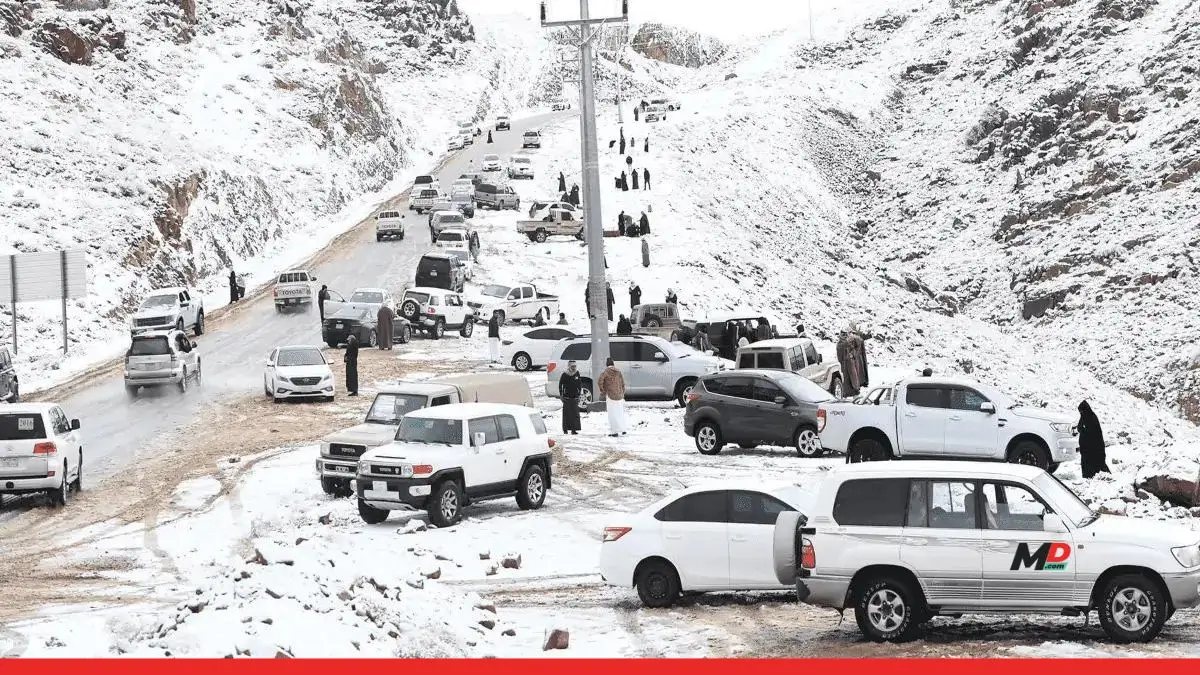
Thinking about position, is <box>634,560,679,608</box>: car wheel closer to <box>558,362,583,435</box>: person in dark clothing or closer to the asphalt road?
<box>558,362,583,435</box>: person in dark clothing

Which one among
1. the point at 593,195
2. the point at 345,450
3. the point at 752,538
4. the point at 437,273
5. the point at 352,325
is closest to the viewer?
the point at 752,538

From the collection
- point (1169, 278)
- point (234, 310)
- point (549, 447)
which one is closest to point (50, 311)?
point (234, 310)

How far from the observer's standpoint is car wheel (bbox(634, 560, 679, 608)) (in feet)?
48.0

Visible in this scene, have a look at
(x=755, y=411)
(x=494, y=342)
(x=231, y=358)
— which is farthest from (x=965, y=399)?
(x=231, y=358)

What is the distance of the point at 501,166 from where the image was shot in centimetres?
8969

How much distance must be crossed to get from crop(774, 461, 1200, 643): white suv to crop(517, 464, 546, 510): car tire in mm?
8253

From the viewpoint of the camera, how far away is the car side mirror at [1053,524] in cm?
1231

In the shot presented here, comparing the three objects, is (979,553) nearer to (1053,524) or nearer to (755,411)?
(1053,524)

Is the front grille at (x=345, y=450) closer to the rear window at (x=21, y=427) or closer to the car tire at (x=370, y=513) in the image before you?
the car tire at (x=370, y=513)

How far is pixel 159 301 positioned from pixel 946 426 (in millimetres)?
30961

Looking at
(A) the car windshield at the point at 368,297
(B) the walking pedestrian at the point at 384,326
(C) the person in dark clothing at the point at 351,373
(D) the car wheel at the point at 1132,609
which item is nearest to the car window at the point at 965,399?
(D) the car wheel at the point at 1132,609

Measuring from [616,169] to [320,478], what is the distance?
6040cm

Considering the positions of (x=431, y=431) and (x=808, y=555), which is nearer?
(x=808, y=555)

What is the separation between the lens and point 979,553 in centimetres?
1247
